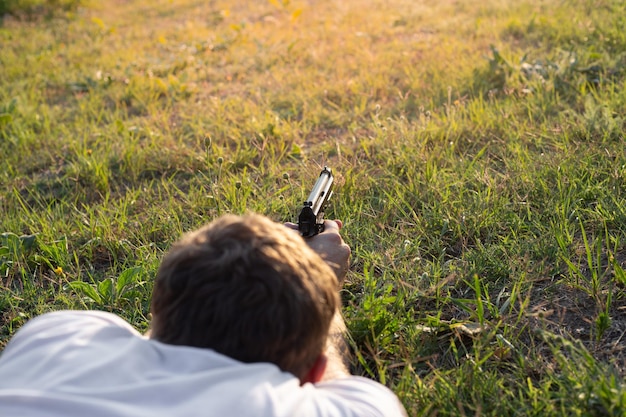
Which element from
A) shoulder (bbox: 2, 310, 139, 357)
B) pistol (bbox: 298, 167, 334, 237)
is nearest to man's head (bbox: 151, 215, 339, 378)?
shoulder (bbox: 2, 310, 139, 357)

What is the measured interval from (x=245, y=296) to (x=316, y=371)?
272mm

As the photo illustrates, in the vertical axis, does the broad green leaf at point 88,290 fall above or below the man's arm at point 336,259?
below

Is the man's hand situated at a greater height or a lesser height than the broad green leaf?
greater

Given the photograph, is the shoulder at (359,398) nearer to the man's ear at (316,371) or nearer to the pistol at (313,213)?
the man's ear at (316,371)

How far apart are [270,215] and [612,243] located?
128cm

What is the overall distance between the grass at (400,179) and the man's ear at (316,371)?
402 millimetres

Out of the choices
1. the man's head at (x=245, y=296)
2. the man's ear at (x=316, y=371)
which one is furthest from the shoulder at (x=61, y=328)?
the man's ear at (x=316, y=371)

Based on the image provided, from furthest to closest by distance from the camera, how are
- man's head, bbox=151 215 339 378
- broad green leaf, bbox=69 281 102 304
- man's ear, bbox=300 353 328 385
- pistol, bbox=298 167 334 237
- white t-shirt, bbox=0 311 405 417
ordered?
broad green leaf, bbox=69 281 102 304, pistol, bbox=298 167 334 237, man's ear, bbox=300 353 328 385, man's head, bbox=151 215 339 378, white t-shirt, bbox=0 311 405 417

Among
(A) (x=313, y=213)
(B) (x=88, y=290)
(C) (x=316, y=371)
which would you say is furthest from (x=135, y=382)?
(B) (x=88, y=290)

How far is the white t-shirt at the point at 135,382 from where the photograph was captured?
1054 millimetres

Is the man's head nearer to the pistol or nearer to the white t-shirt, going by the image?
the white t-shirt

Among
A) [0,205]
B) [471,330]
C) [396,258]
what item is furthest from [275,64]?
[471,330]

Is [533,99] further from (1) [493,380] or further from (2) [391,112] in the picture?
(1) [493,380]

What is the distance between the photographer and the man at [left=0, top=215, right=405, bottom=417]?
1069mm
